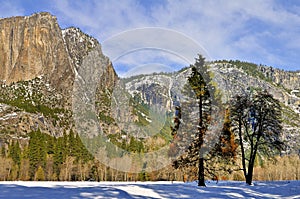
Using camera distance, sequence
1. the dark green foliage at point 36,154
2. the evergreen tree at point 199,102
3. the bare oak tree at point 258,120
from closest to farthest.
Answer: the evergreen tree at point 199,102 < the bare oak tree at point 258,120 < the dark green foliage at point 36,154

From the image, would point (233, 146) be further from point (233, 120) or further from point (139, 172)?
point (139, 172)

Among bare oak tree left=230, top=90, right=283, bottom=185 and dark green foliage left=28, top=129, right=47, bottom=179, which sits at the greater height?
bare oak tree left=230, top=90, right=283, bottom=185

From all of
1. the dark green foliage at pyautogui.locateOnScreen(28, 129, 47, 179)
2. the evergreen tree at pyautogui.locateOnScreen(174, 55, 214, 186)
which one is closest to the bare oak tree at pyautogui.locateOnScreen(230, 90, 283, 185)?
the evergreen tree at pyautogui.locateOnScreen(174, 55, 214, 186)

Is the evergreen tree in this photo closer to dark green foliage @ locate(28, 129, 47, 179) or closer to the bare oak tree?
the bare oak tree

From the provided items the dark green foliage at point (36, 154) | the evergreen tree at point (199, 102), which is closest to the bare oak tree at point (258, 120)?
the evergreen tree at point (199, 102)

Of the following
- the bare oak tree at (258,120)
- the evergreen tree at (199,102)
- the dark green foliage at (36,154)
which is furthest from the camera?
the dark green foliage at (36,154)

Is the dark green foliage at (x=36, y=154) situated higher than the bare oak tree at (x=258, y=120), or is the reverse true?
the bare oak tree at (x=258, y=120)

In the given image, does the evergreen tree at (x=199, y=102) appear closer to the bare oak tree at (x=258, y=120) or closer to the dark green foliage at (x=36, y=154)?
the bare oak tree at (x=258, y=120)

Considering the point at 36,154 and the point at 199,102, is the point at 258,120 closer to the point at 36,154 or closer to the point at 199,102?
the point at 199,102

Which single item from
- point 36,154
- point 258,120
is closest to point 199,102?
point 258,120

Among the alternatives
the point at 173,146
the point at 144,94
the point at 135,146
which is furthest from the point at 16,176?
the point at 173,146

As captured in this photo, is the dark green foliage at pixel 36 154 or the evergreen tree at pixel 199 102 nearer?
the evergreen tree at pixel 199 102

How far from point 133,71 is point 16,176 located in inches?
2789

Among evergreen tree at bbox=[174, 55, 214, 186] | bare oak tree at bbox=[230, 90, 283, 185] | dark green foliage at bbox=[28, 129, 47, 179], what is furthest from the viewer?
dark green foliage at bbox=[28, 129, 47, 179]
